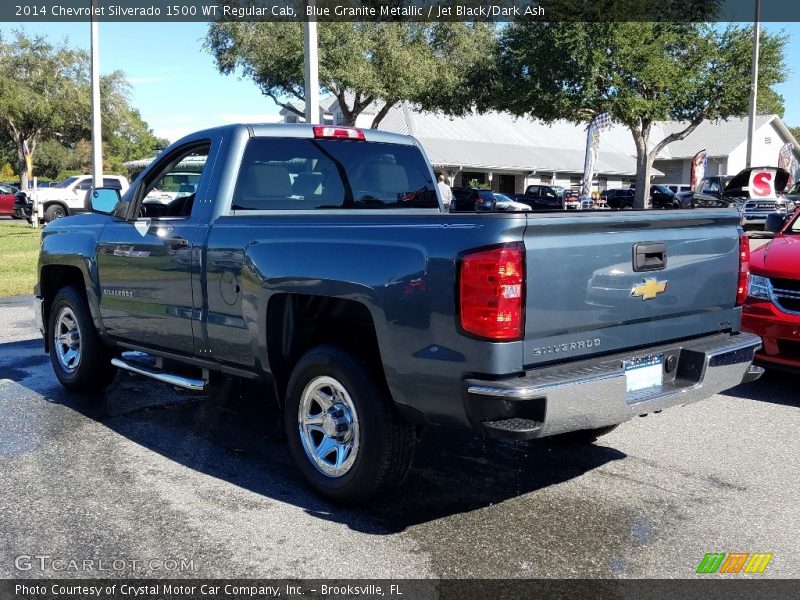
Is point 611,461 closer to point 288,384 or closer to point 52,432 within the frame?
point 288,384

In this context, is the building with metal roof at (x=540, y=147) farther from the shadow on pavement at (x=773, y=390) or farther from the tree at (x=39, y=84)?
the shadow on pavement at (x=773, y=390)

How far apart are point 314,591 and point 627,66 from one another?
1182 inches

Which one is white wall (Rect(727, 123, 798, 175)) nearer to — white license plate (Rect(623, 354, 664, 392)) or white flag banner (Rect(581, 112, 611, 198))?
white flag banner (Rect(581, 112, 611, 198))

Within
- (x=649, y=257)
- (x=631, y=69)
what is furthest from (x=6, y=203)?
(x=649, y=257)

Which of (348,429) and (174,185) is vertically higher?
(174,185)

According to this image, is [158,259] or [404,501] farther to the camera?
[158,259]

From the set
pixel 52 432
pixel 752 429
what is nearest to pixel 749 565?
pixel 752 429

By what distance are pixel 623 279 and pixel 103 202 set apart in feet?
12.8

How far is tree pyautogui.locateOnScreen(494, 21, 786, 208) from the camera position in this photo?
3006 cm

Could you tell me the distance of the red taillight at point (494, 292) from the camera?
344 cm

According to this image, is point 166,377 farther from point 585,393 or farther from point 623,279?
point 623,279

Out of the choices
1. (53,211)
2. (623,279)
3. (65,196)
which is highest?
(65,196)

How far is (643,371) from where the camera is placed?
3.97m

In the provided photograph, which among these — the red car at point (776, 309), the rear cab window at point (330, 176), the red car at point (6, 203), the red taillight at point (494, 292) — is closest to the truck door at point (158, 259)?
the rear cab window at point (330, 176)
